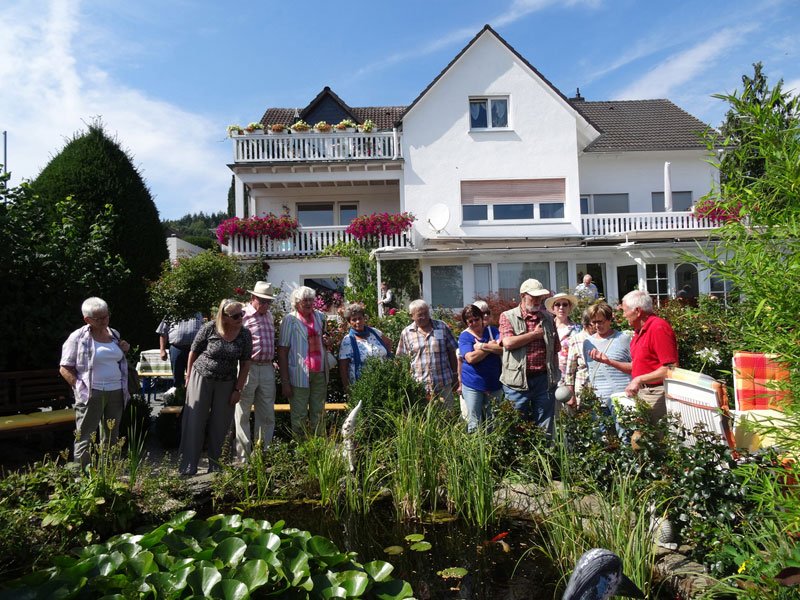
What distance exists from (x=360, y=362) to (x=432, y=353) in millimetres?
761

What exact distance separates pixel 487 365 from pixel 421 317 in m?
0.85

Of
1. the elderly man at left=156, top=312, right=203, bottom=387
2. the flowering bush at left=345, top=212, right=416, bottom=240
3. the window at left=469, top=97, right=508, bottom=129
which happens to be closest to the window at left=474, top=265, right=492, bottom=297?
the flowering bush at left=345, top=212, right=416, bottom=240

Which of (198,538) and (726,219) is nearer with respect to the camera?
(726,219)

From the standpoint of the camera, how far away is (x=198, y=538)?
3166 millimetres

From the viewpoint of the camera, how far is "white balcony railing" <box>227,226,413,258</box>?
59.9 ft

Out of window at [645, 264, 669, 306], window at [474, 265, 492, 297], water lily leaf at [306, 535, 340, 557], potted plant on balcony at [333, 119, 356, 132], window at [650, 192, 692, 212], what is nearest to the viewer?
water lily leaf at [306, 535, 340, 557]

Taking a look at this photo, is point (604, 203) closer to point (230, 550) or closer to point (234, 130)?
point (234, 130)

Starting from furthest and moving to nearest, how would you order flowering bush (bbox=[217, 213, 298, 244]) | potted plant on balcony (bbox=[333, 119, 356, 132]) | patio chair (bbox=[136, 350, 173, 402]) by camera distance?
potted plant on balcony (bbox=[333, 119, 356, 132])
flowering bush (bbox=[217, 213, 298, 244])
patio chair (bbox=[136, 350, 173, 402])

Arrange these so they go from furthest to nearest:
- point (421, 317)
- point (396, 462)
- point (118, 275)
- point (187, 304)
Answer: point (187, 304), point (118, 275), point (421, 317), point (396, 462)

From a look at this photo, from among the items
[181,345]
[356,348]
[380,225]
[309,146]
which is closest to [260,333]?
[356,348]

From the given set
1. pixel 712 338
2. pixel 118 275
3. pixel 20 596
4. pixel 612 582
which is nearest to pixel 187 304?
pixel 118 275

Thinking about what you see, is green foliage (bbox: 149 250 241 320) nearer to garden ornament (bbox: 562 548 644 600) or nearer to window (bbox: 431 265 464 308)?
garden ornament (bbox: 562 548 644 600)

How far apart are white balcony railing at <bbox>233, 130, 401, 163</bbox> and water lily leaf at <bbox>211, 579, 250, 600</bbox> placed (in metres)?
17.2

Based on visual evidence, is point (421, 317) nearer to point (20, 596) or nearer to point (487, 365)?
point (487, 365)
